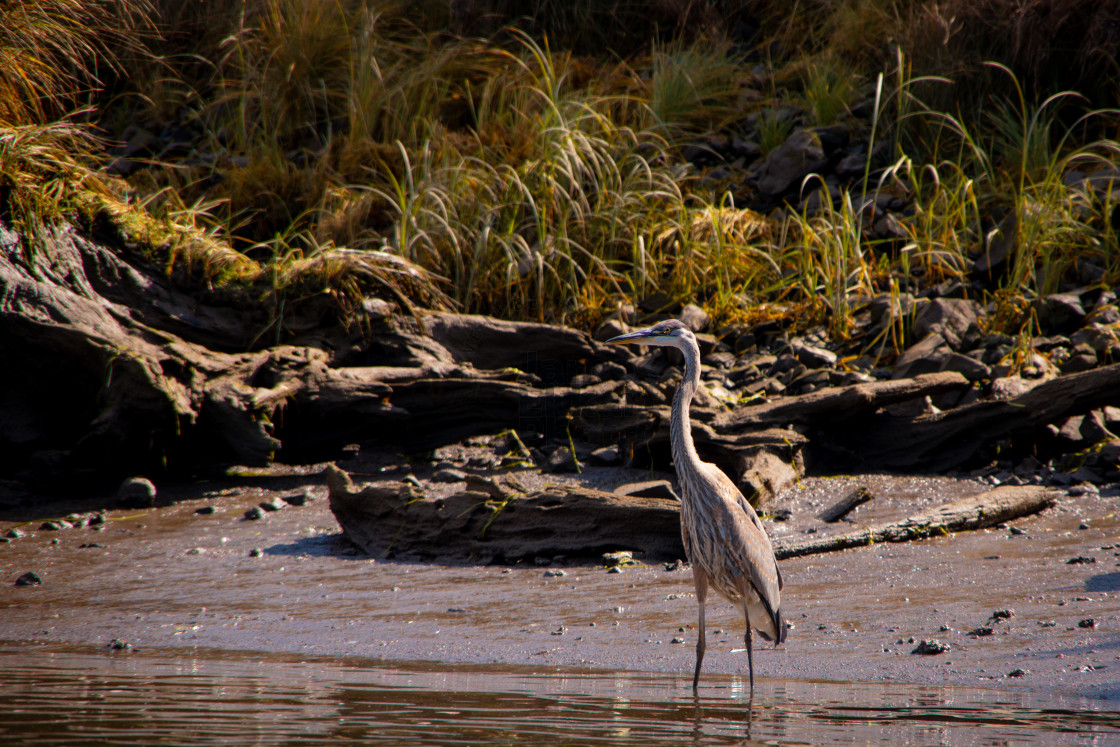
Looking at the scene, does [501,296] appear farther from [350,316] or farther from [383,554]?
[383,554]

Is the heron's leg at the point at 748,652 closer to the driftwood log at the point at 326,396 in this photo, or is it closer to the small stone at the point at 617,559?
the small stone at the point at 617,559

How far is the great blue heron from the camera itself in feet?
13.5

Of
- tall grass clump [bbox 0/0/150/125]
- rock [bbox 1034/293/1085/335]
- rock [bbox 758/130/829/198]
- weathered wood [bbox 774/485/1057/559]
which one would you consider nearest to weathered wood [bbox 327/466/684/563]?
weathered wood [bbox 774/485/1057/559]

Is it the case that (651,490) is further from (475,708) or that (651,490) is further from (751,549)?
(475,708)

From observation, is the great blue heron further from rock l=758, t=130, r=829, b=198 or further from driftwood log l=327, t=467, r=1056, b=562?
rock l=758, t=130, r=829, b=198

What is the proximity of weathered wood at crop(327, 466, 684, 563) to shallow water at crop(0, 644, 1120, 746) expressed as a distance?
1.37 m

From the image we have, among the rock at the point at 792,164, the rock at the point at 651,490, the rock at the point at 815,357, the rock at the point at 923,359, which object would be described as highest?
the rock at the point at 792,164

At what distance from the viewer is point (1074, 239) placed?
819 cm

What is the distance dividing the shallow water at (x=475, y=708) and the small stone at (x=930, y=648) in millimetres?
315

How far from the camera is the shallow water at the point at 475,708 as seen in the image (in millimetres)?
3037

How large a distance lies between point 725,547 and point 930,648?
90 centimetres

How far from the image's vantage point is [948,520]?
5.38 m

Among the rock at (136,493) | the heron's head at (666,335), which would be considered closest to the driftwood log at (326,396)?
the rock at (136,493)

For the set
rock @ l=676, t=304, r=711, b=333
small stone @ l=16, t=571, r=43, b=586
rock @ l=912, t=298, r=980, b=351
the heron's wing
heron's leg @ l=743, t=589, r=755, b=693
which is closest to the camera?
heron's leg @ l=743, t=589, r=755, b=693
